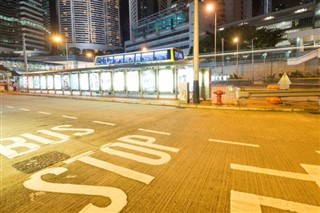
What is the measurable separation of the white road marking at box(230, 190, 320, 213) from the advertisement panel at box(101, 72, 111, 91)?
1942cm

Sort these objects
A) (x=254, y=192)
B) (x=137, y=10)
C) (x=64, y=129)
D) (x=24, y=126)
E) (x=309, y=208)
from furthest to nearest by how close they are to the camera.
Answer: (x=137, y=10) → (x=24, y=126) → (x=64, y=129) → (x=254, y=192) → (x=309, y=208)

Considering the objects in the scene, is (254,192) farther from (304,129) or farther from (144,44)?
(144,44)

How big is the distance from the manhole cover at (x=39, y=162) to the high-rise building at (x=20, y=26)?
6205 inches

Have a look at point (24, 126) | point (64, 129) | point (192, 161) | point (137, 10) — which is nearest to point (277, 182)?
point (192, 161)

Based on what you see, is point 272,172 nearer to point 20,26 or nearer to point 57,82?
point 57,82

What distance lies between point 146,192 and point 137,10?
200495mm

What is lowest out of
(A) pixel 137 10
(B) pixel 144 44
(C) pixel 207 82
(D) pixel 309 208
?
(D) pixel 309 208

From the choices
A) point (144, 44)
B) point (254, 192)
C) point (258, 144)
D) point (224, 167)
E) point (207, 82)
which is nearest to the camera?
point (254, 192)

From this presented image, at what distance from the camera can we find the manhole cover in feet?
14.4

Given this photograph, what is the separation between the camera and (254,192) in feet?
10.7

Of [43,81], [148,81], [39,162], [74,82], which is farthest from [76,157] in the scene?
[43,81]

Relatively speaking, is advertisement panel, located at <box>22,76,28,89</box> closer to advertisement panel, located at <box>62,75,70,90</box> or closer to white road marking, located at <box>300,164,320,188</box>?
advertisement panel, located at <box>62,75,70,90</box>

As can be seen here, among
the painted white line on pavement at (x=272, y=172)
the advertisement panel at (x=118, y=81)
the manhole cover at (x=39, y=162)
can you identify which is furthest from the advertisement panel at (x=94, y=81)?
the painted white line on pavement at (x=272, y=172)

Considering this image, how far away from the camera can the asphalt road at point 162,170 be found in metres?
3.06
